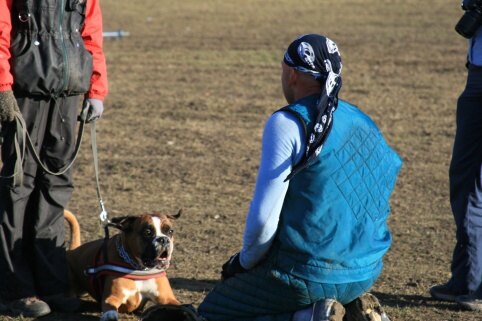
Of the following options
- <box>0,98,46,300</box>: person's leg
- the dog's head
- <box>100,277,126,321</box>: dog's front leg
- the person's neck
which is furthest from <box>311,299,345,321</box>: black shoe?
<box>0,98,46,300</box>: person's leg

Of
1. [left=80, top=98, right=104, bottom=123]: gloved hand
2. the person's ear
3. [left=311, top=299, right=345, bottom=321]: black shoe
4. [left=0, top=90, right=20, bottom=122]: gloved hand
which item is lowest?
[left=311, top=299, right=345, bottom=321]: black shoe

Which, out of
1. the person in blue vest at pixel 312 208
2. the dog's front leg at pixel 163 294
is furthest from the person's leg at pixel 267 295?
the dog's front leg at pixel 163 294

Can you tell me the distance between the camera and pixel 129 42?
17562mm

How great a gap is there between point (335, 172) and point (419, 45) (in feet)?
45.7

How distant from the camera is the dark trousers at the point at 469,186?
17.2 ft

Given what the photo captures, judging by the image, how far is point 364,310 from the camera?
4.14 m

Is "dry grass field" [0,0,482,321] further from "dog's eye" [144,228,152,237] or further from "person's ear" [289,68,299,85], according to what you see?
"person's ear" [289,68,299,85]

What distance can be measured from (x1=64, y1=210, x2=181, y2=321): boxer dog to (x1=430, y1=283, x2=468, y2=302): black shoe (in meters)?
1.67

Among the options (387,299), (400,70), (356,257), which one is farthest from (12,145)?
(400,70)

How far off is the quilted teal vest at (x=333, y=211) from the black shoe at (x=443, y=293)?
1437mm

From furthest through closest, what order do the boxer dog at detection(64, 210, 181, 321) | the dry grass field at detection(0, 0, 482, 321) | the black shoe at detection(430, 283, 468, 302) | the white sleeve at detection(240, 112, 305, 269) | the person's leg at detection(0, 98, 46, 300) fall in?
the dry grass field at detection(0, 0, 482, 321) → the black shoe at detection(430, 283, 468, 302) → the boxer dog at detection(64, 210, 181, 321) → the person's leg at detection(0, 98, 46, 300) → the white sleeve at detection(240, 112, 305, 269)

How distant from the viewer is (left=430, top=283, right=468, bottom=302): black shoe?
211 inches

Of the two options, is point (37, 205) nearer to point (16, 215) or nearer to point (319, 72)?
point (16, 215)

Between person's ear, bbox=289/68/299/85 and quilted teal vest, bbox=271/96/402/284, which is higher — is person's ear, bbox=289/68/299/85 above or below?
above
